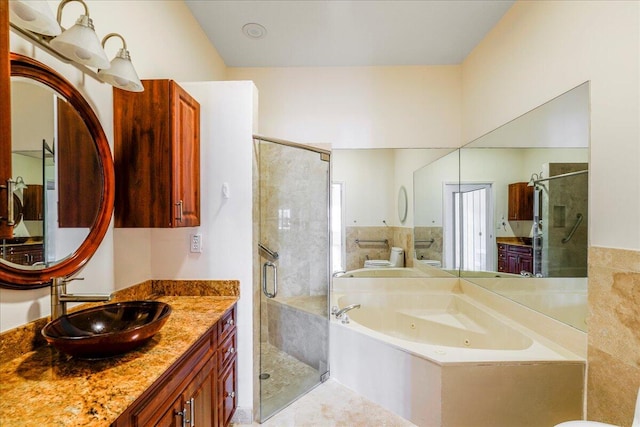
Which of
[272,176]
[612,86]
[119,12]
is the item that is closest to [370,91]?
[272,176]

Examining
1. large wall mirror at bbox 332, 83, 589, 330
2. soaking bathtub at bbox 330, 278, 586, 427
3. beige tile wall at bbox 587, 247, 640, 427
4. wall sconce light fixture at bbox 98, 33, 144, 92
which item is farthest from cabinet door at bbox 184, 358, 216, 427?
beige tile wall at bbox 587, 247, 640, 427

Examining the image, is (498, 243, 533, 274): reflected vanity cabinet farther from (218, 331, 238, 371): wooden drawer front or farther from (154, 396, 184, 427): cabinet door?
(154, 396, 184, 427): cabinet door

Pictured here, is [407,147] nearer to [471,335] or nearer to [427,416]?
[471,335]

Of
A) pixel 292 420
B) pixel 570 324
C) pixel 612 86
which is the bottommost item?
pixel 292 420

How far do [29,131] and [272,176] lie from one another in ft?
4.61

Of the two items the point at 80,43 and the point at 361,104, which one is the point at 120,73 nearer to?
the point at 80,43

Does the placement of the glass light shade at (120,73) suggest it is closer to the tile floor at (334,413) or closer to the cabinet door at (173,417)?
the cabinet door at (173,417)

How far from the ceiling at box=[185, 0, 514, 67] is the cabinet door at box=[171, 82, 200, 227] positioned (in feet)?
3.35

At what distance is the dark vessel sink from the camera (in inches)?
38.3

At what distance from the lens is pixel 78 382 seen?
2.97 feet

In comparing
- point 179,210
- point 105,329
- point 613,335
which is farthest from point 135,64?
point 613,335

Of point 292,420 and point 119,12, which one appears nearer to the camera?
point 119,12

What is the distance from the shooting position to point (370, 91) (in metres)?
3.07

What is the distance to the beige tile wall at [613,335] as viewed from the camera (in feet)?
4.48
